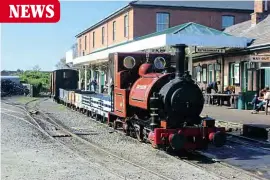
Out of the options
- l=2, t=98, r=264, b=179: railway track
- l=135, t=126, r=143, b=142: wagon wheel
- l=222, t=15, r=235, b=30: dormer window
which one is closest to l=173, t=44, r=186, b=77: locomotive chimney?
l=2, t=98, r=264, b=179: railway track

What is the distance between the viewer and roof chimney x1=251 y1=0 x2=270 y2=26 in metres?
29.4

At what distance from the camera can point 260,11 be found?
30188 mm

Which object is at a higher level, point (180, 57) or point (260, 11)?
point (260, 11)

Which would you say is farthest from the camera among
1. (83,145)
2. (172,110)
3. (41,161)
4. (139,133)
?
(139,133)

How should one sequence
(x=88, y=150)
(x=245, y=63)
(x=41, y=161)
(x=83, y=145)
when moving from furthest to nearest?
(x=245, y=63), (x=83, y=145), (x=88, y=150), (x=41, y=161)

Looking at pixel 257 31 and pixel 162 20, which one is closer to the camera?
pixel 257 31

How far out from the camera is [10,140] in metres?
13.1

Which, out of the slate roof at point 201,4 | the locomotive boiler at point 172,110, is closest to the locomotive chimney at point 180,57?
the locomotive boiler at point 172,110

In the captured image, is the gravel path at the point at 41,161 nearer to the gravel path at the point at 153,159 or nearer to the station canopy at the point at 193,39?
the gravel path at the point at 153,159

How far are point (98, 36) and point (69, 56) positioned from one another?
554 inches

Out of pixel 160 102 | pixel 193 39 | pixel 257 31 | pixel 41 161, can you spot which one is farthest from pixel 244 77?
pixel 41 161

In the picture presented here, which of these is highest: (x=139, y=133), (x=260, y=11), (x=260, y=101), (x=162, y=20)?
(x=162, y=20)

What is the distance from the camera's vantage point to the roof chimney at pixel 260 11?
29.4 m

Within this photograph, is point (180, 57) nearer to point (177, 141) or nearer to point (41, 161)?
point (177, 141)
